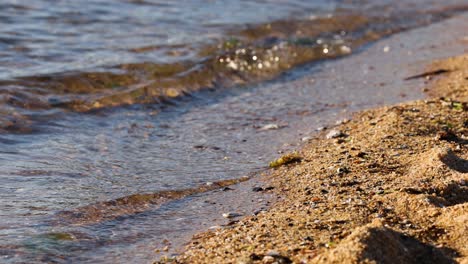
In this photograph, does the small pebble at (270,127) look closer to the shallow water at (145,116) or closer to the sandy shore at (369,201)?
the shallow water at (145,116)

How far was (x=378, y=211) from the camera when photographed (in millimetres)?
3896

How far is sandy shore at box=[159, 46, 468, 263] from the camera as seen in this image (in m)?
3.39

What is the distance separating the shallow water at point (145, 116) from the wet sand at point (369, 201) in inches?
12.1

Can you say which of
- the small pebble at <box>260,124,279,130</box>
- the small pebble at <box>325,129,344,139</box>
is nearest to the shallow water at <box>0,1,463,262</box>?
the small pebble at <box>260,124,279,130</box>

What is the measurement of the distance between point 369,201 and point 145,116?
3045mm

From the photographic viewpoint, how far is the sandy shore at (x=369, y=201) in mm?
3386

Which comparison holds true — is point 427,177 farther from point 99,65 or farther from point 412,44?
point 412,44

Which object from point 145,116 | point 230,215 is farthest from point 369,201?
point 145,116

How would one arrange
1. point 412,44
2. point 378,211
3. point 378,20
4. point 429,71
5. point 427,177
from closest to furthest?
point 378,211
point 427,177
point 429,71
point 412,44
point 378,20

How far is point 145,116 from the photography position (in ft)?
21.8

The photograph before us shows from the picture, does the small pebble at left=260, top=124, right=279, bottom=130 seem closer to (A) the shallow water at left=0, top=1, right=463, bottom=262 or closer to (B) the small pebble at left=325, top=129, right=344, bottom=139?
(A) the shallow water at left=0, top=1, right=463, bottom=262

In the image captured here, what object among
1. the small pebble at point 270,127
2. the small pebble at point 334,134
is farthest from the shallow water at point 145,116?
the small pebble at point 334,134

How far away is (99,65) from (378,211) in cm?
453

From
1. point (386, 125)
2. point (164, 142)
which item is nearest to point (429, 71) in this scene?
point (386, 125)
